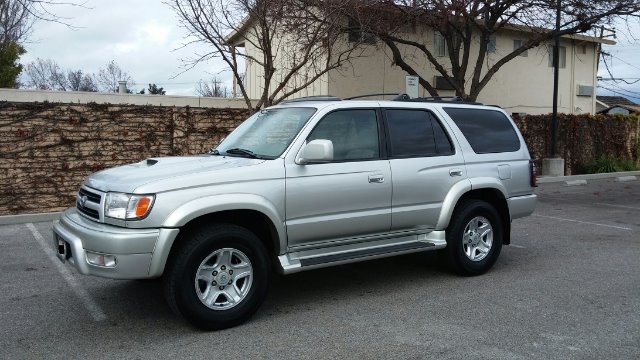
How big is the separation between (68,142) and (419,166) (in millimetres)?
7796

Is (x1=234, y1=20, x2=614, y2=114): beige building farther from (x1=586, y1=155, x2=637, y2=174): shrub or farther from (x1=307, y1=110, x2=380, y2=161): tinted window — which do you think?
(x1=307, y1=110, x2=380, y2=161): tinted window

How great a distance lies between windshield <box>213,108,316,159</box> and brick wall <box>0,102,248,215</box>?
6227 millimetres

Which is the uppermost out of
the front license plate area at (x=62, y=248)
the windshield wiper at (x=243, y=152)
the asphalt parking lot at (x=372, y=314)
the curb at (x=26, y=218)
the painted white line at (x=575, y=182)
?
the windshield wiper at (x=243, y=152)

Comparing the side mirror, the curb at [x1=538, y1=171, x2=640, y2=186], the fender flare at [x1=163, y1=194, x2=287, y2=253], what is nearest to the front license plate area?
the fender flare at [x1=163, y1=194, x2=287, y2=253]

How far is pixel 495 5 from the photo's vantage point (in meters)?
15.7

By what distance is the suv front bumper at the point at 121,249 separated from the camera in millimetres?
4277

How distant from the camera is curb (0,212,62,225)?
9.91 meters

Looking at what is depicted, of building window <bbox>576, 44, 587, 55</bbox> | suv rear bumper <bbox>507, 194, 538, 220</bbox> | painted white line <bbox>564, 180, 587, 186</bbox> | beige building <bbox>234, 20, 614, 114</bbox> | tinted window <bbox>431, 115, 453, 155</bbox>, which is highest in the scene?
building window <bbox>576, 44, 587, 55</bbox>

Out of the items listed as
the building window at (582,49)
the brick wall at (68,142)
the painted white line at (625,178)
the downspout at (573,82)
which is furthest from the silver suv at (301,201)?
the building window at (582,49)

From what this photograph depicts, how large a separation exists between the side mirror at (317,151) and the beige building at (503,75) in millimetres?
12333

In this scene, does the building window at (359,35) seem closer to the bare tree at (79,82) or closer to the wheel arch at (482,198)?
the wheel arch at (482,198)

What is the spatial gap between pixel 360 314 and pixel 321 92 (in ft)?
46.7

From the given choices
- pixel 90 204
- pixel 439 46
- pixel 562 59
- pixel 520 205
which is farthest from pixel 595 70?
pixel 90 204

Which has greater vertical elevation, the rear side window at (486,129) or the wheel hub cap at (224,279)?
the rear side window at (486,129)
